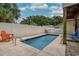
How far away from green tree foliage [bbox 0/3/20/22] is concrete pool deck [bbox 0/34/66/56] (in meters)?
0.39

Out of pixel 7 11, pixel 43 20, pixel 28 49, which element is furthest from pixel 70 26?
pixel 7 11

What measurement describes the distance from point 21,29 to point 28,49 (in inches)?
13.5

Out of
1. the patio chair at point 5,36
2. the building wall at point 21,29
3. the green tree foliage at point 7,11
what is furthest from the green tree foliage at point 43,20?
the patio chair at point 5,36

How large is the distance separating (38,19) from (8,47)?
2.16 ft

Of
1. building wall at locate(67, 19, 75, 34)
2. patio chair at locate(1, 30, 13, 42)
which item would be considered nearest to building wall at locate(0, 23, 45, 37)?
patio chair at locate(1, 30, 13, 42)

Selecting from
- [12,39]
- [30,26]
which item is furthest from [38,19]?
[12,39]

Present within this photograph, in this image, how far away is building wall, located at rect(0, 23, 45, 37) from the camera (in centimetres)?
517

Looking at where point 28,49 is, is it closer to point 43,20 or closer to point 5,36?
point 5,36

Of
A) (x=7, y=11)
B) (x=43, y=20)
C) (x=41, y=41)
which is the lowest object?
(x=41, y=41)

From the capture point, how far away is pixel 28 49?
5207 mm

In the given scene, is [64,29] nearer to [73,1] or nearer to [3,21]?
[73,1]

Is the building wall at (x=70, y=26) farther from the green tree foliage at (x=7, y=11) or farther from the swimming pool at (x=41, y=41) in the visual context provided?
the green tree foliage at (x=7, y=11)

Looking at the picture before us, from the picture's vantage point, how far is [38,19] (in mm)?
5180

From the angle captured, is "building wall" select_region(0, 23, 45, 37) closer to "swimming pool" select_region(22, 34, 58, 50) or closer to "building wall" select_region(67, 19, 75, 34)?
"swimming pool" select_region(22, 34, 58, 50)
